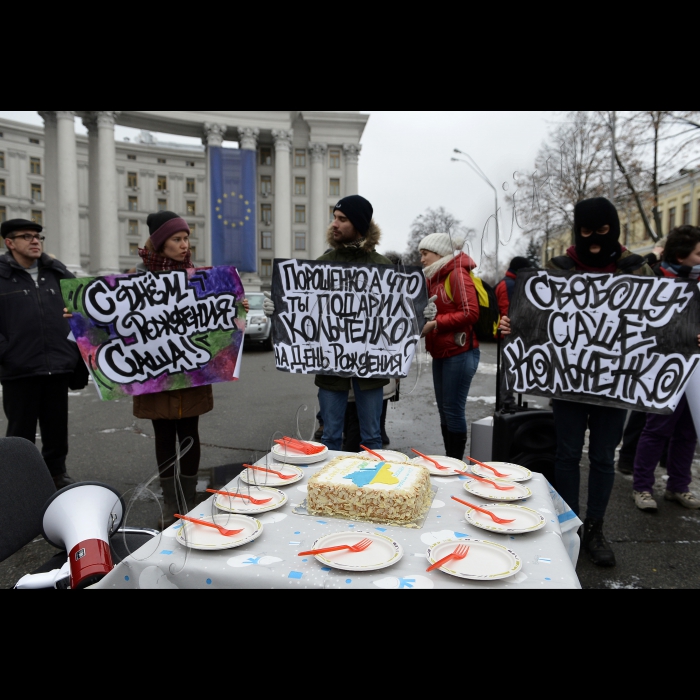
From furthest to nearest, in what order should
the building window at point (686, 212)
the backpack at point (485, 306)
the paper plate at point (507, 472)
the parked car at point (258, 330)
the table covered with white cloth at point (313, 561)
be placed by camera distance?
the building window at point (686, 212)
the parked car at point (258, 330)
the backpack at point (485, 306)
the paper plate at point (507, 472)
the table covered with white cloth at point (313, 561)

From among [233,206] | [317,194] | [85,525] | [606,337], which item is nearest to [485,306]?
[606,337]

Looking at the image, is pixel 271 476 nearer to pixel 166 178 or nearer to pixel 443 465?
pixel 443 465

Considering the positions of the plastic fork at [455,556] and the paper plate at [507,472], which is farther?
the paper plate at [507,472]

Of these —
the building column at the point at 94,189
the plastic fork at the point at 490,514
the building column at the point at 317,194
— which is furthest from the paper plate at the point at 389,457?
the building column at the point at 317,194

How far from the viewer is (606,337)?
2.56 metres

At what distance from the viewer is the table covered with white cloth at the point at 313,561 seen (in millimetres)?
1358

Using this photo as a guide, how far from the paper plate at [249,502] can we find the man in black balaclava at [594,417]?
1563mm

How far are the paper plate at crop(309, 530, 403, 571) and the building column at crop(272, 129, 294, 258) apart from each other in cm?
4748

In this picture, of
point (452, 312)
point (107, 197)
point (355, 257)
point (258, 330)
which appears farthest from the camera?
point (107, 197)

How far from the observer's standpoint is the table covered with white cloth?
1.36 m

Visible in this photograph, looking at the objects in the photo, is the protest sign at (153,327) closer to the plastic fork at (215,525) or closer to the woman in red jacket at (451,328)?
the woman in red jacket at (451,328)

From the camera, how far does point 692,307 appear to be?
8.19ft

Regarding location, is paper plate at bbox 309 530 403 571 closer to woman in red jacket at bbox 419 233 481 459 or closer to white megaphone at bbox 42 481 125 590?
white megaphone at bbox 42 481 125 590

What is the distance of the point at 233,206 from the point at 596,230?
36870 millimetres
